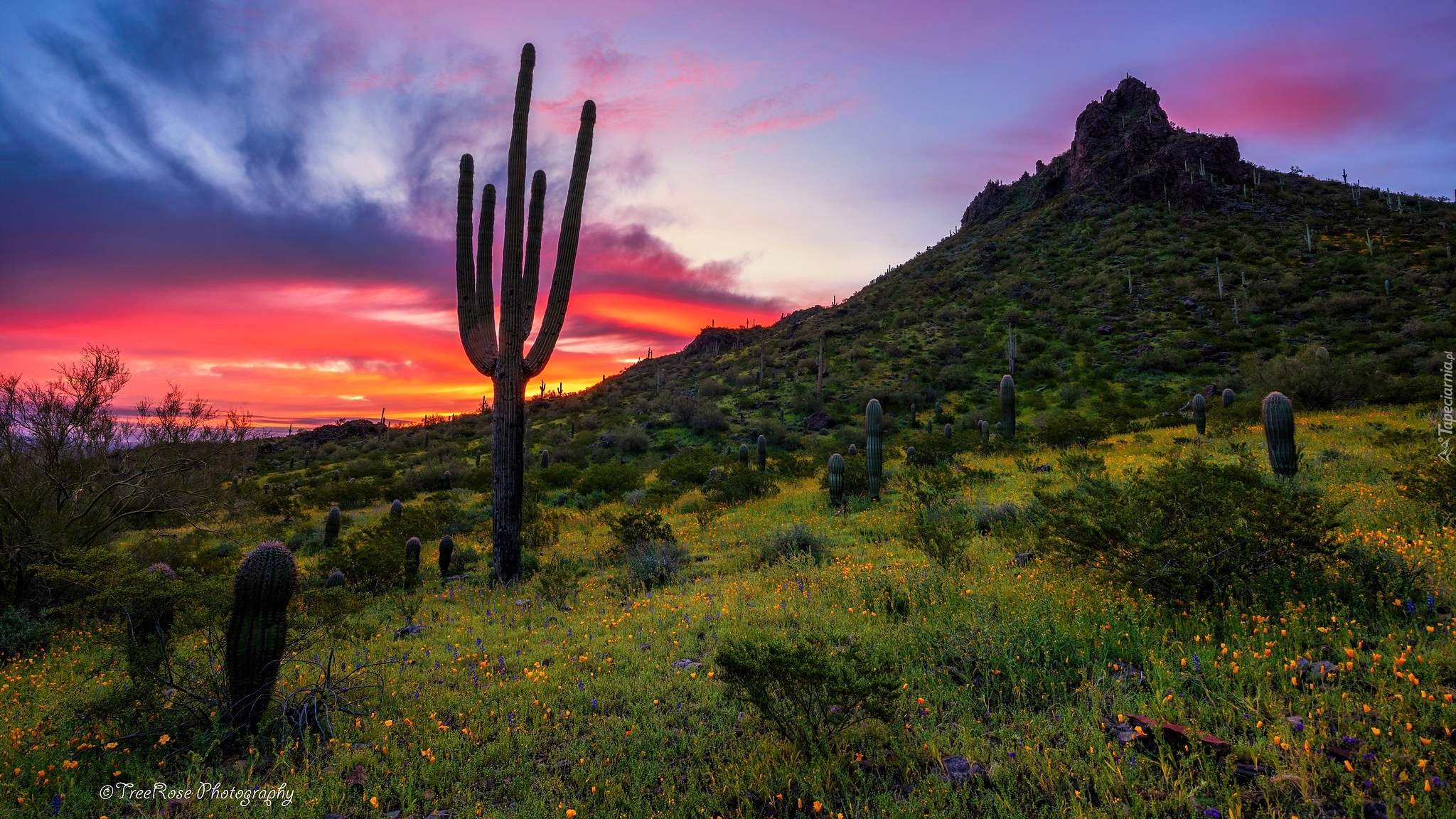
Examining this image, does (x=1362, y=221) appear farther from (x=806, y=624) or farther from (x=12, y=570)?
(x=12, y=570)

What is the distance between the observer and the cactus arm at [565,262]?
32.1ft

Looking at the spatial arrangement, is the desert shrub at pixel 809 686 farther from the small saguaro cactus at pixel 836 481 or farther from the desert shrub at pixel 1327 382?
the desert shrub at pixel 1327 382

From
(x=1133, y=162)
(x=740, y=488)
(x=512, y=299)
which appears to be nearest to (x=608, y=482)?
(x=740, y=488)

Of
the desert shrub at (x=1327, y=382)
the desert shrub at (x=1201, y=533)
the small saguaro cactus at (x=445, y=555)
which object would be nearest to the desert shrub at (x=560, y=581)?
the small saguaro cactus at (x=445, y=555)

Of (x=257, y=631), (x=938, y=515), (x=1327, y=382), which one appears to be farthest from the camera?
(x=1327, y=382)

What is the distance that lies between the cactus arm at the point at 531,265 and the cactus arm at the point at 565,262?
0.91ft

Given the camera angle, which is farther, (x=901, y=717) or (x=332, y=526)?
(x=332, y=526)

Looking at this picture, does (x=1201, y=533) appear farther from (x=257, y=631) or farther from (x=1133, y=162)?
(x=1133, y=162)

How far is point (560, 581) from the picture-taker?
8.67 meters

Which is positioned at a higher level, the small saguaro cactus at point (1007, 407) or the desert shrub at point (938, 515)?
the small saguaro cactus at point (1007, 407)

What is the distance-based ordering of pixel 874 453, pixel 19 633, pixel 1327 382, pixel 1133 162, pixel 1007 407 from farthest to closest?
pixel 1133 162
pixel 1007 407
pixel 1327 382
pixel 874 453
pixel 19 633

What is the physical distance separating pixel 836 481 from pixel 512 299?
8585 millimetres

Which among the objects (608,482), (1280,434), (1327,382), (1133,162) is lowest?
(608,482)

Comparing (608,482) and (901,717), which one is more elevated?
(901,717)
